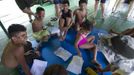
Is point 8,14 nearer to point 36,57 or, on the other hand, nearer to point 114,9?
point 36,57

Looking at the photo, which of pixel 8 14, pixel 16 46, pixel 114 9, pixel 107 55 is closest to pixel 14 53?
pixel 16 46

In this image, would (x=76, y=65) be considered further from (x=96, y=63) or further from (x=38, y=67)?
(x=38, y=67)

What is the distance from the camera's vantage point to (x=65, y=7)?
11.8 feet

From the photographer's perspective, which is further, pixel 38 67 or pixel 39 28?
pixel 39 28

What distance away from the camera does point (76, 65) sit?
283cm

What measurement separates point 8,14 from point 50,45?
2083 mm

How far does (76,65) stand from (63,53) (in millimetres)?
381

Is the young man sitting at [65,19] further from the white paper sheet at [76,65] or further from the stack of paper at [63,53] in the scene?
the white paper sheet at [76,65]

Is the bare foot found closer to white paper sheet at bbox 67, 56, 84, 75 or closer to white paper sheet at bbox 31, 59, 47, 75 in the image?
white paper sheet at bbox 67, 56, 84, 75

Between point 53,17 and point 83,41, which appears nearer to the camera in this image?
point 83,41

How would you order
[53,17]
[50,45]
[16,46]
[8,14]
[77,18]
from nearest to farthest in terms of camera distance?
[16,46] → [50,45] → [77,18] → [53,17] → [8,14]

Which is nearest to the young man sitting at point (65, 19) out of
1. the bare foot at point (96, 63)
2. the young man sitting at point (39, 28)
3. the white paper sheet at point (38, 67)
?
the young man sitting at point (39, 28)

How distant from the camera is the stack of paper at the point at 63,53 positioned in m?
3.01

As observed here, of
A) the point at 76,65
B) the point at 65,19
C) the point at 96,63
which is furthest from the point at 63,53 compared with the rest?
the point at 65,19
